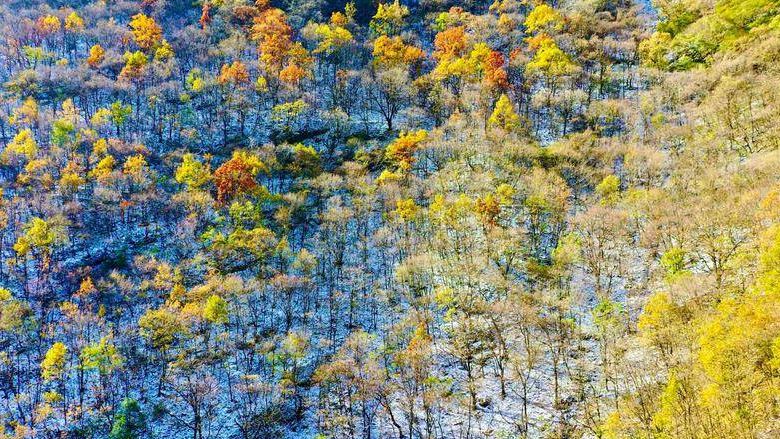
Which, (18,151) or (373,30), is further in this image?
(373,30)

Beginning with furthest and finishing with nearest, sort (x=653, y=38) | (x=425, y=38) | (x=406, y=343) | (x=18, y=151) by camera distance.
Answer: (x=425, y=38) < (x=653, y=38) < (x=18, y=151) < (x=406, y=343)

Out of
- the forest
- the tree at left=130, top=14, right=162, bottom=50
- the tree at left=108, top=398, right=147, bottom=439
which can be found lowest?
the tree at left=108, top=398, right=147, bottom=439

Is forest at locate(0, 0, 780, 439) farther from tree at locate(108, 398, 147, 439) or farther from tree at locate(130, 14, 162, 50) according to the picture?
tree at locate(130, 14, 162, 50)

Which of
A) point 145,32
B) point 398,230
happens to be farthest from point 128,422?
point 145,32

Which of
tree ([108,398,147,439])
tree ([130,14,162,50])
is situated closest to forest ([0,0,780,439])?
tree ([108,398,147,439])

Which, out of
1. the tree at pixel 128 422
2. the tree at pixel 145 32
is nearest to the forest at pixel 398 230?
the tree at pixel 128 422

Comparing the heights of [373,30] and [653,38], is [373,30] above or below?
above

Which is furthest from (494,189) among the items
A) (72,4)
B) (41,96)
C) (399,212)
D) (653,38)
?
(72,4)

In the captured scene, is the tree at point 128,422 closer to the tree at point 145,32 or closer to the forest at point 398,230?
the forest at point 398,230

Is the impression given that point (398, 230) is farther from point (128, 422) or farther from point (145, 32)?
point (145, 32)

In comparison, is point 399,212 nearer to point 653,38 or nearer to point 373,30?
point 653,38
